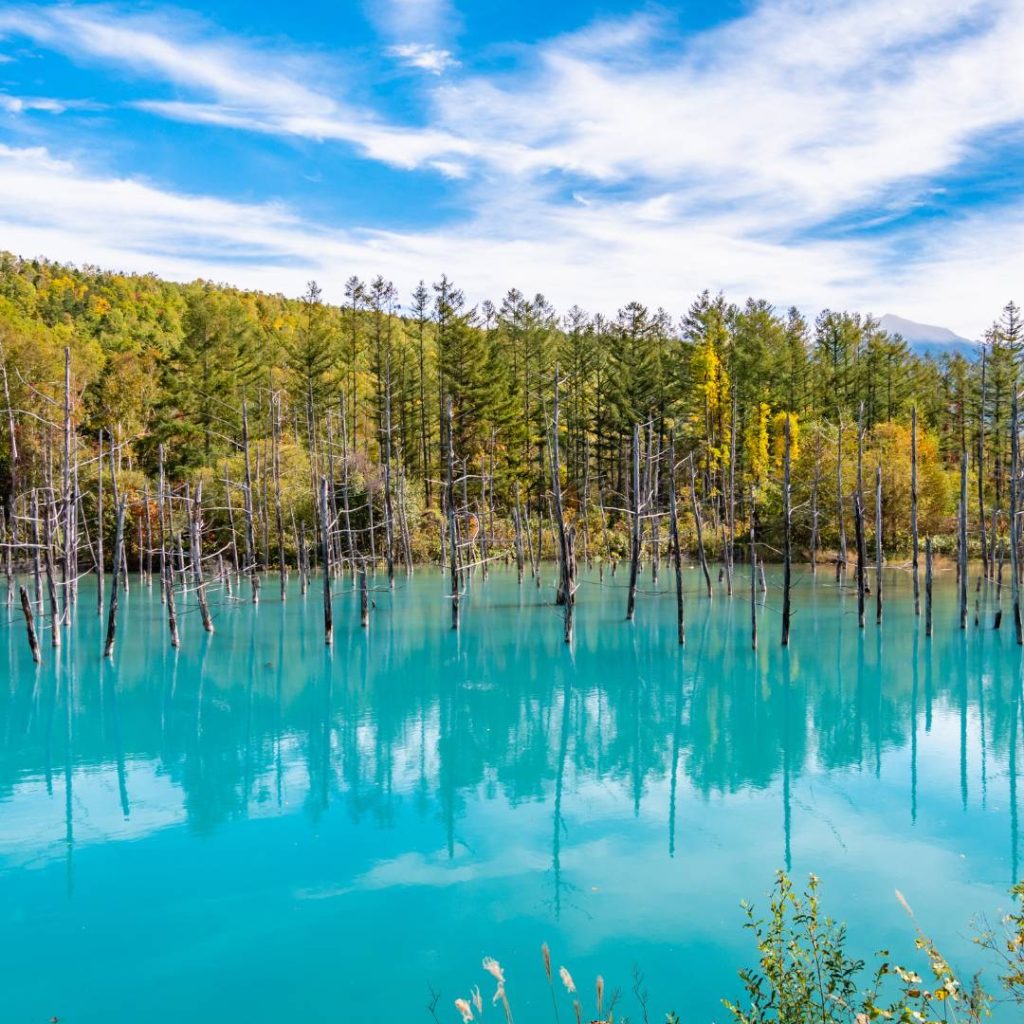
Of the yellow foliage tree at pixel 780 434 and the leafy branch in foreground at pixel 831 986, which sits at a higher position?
the yellow foliage tree at pixel 780 434

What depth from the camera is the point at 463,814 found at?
1128 centimetres

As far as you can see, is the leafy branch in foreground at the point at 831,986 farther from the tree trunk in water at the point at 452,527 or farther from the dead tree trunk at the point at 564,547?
the tree trunk in water at the point at 452,527

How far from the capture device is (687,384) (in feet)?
147

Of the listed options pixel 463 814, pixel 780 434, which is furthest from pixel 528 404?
pixel 463 814

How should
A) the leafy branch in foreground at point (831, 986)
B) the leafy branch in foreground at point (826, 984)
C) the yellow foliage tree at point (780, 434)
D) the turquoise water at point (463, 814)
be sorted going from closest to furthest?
the leafy branch in foreground at point (831, 986) → the leafy branch in foreground at point (826, 984) → the turquoise water at point (463, 814) → the yellow foliage tree at point (780, 434)

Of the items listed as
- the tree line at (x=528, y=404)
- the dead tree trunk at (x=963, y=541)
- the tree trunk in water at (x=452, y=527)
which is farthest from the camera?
the tree line at (x=528, y=404)

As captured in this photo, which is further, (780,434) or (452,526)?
(780,434)

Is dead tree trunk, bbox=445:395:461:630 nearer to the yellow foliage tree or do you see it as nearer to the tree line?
the tree line

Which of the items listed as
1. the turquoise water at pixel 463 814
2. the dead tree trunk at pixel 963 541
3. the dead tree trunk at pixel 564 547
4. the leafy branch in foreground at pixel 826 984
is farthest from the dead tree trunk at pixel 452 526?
the leafy branch in foreground at pixel 826 984

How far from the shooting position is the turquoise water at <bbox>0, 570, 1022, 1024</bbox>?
761 centimetres

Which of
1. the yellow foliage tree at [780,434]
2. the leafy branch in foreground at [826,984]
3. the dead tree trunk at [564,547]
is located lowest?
the leafy branch in foreground at [826,984]

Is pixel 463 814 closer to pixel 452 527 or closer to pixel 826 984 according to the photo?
pixel 826 984

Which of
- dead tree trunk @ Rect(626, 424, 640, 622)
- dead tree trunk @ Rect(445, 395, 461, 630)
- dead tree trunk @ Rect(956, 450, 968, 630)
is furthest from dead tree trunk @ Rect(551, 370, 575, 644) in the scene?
dead tree trunk @ Rect(956, 450, 968, 630)

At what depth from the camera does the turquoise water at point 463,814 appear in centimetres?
761
